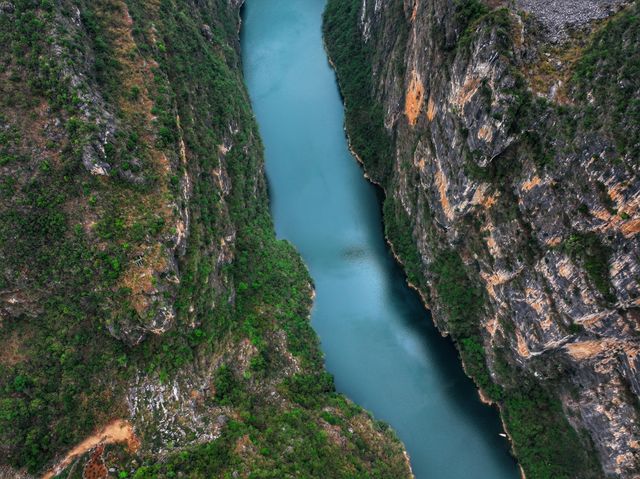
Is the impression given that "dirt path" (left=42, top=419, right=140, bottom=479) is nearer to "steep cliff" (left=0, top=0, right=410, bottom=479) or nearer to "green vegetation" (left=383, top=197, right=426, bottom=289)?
"steep cliff" (left=0, top=0, right=410, bottom=479)

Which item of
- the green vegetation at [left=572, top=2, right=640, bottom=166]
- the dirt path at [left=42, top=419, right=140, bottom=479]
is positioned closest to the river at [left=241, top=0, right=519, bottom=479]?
the dirt path at [left=42, top=419, right=140, bottom=479]

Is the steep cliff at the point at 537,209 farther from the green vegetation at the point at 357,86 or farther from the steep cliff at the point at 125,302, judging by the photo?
the steep cliff at the point at 125,302

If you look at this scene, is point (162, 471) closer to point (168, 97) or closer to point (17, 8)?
point (168, 97)

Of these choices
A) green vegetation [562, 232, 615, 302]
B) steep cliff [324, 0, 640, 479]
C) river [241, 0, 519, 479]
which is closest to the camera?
steep cliff [324, 0, 640, 479]

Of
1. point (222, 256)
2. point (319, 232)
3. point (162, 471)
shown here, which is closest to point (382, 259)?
point (319, 232)

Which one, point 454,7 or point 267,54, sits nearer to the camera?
point 454,7

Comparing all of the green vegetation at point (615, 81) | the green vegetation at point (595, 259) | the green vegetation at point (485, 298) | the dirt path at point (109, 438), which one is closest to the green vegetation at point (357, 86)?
the green vegetation at point (485, 298)
